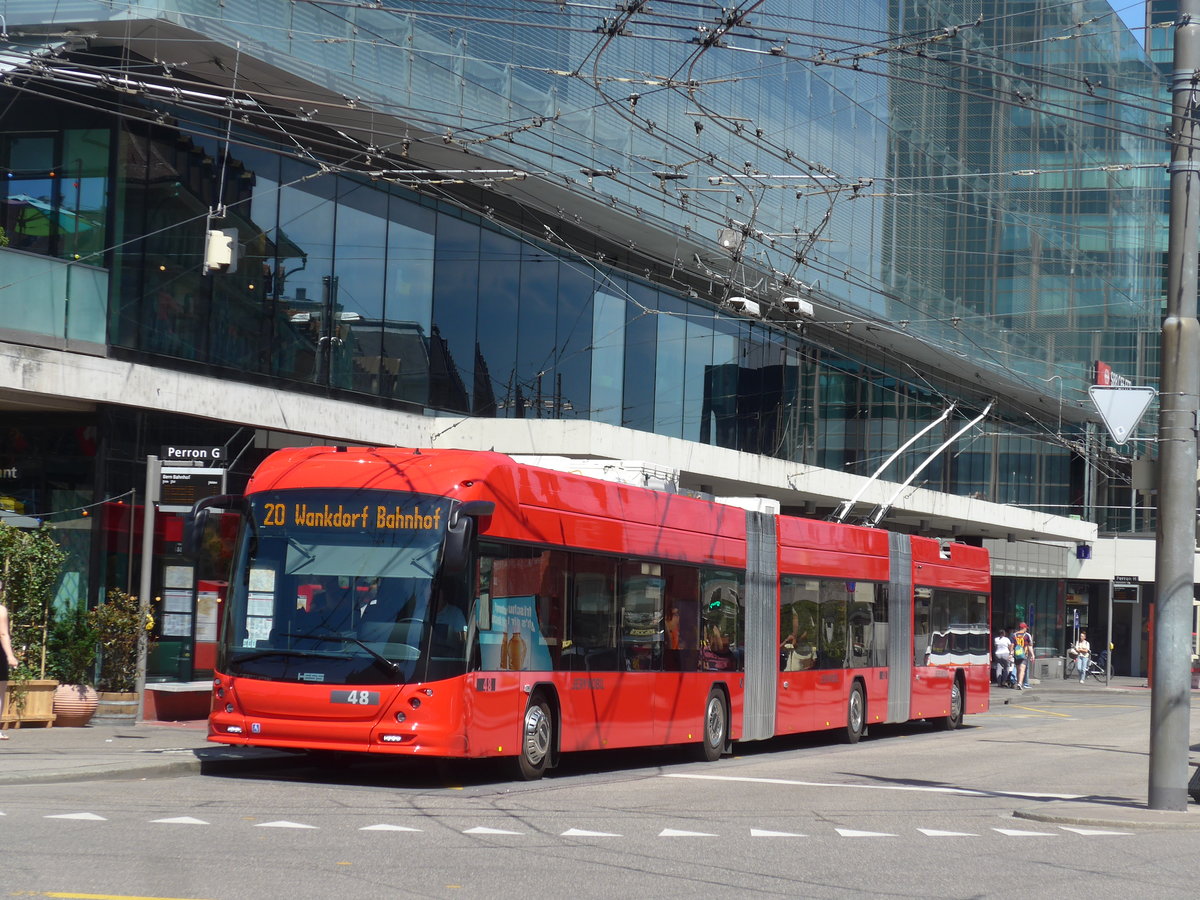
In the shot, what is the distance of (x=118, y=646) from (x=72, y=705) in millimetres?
968

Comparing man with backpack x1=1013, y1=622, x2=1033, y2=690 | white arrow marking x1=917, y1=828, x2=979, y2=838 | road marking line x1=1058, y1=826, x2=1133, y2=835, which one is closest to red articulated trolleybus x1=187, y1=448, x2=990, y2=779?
white arrow marking x1=917, y1=828, x2=979, y2=838

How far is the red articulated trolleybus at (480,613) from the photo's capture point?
13797mm

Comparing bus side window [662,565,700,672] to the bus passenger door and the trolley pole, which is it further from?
the trolley pole

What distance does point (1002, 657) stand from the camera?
1885 inches

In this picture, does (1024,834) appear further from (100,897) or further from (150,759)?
(150,759)

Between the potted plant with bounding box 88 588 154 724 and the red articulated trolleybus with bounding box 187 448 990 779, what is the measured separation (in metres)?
5.44

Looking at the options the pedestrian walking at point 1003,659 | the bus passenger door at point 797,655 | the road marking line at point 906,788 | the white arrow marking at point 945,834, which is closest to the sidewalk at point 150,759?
the white arrow marking at point 945,834

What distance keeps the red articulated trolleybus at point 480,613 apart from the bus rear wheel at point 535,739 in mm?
25

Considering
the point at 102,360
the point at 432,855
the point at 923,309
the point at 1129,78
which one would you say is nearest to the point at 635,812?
the point at 432,855

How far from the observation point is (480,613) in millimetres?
14281

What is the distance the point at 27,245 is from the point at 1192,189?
14.0 metres

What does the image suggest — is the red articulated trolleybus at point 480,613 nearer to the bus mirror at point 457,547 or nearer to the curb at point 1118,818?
the bus mirror at point 457,547

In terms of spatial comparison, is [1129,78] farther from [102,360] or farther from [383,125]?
[102,360]

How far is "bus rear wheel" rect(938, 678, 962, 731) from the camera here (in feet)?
93.1
